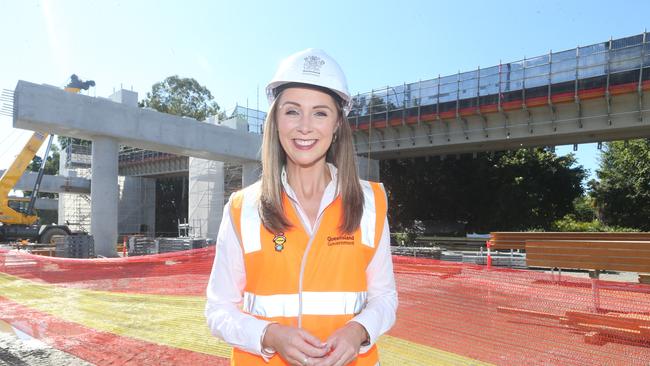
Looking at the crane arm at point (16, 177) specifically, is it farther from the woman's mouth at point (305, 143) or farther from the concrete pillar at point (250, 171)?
the woman's mouth at point (305, 143)

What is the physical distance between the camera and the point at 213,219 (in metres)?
27.4

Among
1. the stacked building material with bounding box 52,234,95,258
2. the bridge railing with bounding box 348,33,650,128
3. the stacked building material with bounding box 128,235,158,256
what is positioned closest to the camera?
the stacked building material with bounding box 52,234,95,258

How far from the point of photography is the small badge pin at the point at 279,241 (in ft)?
5.52

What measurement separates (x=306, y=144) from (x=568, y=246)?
14.0ft

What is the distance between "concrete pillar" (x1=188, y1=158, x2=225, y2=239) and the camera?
2748 cm

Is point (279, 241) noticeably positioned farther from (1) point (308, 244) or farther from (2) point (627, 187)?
(2) point (627, 187)

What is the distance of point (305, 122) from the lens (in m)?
1.78

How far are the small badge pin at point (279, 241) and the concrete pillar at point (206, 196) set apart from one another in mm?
25973

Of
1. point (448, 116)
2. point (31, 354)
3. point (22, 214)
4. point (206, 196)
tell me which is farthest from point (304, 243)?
point (22, 214)

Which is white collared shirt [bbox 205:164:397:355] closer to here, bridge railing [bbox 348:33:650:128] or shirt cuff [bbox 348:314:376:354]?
shirt cuff [bbox 348:314:376:354]

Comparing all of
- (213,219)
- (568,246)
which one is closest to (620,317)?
(568,246)

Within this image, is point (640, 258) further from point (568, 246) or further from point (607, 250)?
point (568, 246)

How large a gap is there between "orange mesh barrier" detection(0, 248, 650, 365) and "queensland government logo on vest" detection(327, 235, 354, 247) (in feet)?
10.6

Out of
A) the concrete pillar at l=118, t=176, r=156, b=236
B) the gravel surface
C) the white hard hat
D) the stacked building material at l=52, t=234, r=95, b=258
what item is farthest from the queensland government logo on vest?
the concrete pillar at l=118, t=176, r=156, b=236
